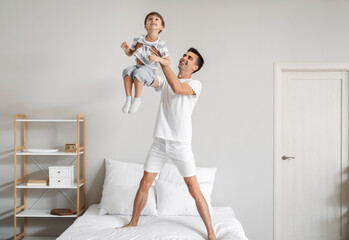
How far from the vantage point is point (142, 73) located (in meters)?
2.42

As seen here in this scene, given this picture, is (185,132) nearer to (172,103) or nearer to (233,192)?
(172,103)

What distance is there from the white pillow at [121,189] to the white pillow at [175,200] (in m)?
0.08

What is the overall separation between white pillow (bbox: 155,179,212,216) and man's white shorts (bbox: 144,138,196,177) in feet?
2.11

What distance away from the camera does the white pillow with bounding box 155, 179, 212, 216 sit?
10.9ft

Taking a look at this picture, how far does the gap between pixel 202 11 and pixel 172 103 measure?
5.13 ft

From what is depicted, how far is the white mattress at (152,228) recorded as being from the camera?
267 centimetres

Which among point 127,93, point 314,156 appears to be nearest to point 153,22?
point 127,93

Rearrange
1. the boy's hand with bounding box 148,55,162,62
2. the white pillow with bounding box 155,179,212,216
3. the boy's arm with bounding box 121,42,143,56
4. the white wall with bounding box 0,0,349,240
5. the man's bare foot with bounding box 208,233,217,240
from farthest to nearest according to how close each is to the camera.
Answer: the white wall with bounding box 0,0,349,240
the white pillow with bounding box 155,179,212,216
the man's bare foot with bounding box 208,233,217,240
the boy's arm with bounding box 121,42,143,56
the boy's hand with bounding box 148,55,162,62

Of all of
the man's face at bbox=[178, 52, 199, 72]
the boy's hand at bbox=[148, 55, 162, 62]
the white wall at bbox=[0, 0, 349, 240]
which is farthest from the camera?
the white wall at bbox=[0, 0, 349, 240]

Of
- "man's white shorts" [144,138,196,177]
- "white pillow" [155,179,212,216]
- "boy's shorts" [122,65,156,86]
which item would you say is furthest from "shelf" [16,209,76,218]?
"boy's shorts" [122,65,156,86]

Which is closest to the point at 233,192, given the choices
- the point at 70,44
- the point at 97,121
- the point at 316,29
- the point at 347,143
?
the point at 347,143

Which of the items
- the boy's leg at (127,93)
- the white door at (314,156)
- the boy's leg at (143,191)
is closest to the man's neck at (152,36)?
the boy's leg at (127,93)

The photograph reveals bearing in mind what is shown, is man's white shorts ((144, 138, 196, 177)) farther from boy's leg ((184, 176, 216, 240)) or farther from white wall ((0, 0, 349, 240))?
white wall ((0, 0, 349, 240))

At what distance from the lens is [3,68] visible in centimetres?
387
